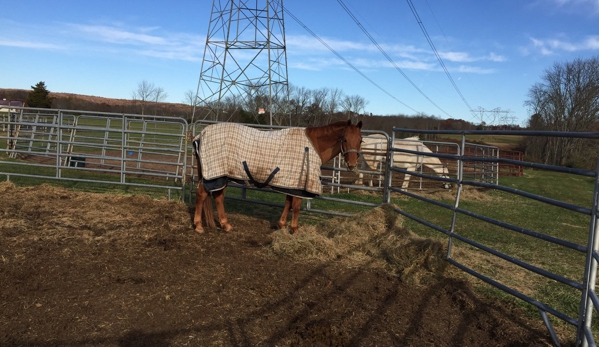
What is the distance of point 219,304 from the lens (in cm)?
326

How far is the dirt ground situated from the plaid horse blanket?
2.17ft

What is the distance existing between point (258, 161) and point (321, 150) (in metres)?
0.85

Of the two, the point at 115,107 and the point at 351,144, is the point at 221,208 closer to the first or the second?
the point at 351,144

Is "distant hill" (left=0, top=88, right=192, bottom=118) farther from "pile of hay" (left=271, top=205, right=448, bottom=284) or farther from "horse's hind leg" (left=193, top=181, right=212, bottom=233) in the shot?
"pile of hay" (left=271, top=205, right=448, bottom=284)

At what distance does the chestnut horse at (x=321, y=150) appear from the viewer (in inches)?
204

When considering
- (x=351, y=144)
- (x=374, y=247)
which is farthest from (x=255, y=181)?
(x=374, y=247)

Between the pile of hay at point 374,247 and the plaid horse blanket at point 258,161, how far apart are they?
2.17ft

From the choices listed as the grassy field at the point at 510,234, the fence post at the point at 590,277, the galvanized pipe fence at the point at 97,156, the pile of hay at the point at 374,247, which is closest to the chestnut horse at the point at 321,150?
the pile of hay at the point at 374,247

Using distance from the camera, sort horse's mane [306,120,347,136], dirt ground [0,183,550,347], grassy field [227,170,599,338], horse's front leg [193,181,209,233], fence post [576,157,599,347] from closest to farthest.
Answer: fence post [576,157,599,347]
dirt ground [0,183,550,347]
grassy field [227,170,599,338]
horse's mane [306,120,347,136]
horse's front leg [193,181,209,233]

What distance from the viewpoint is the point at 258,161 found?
5.16m

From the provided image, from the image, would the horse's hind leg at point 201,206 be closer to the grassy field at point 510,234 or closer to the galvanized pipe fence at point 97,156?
the grassy field at point 510,234

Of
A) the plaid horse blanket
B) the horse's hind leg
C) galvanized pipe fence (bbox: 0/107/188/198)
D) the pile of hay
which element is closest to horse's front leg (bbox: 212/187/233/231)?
the horse's hind leg

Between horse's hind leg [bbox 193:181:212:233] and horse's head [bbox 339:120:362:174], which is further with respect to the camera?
horse's hind leg [bbox 193:181:212:233]

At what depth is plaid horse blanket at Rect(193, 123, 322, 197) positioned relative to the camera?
5.16 m
